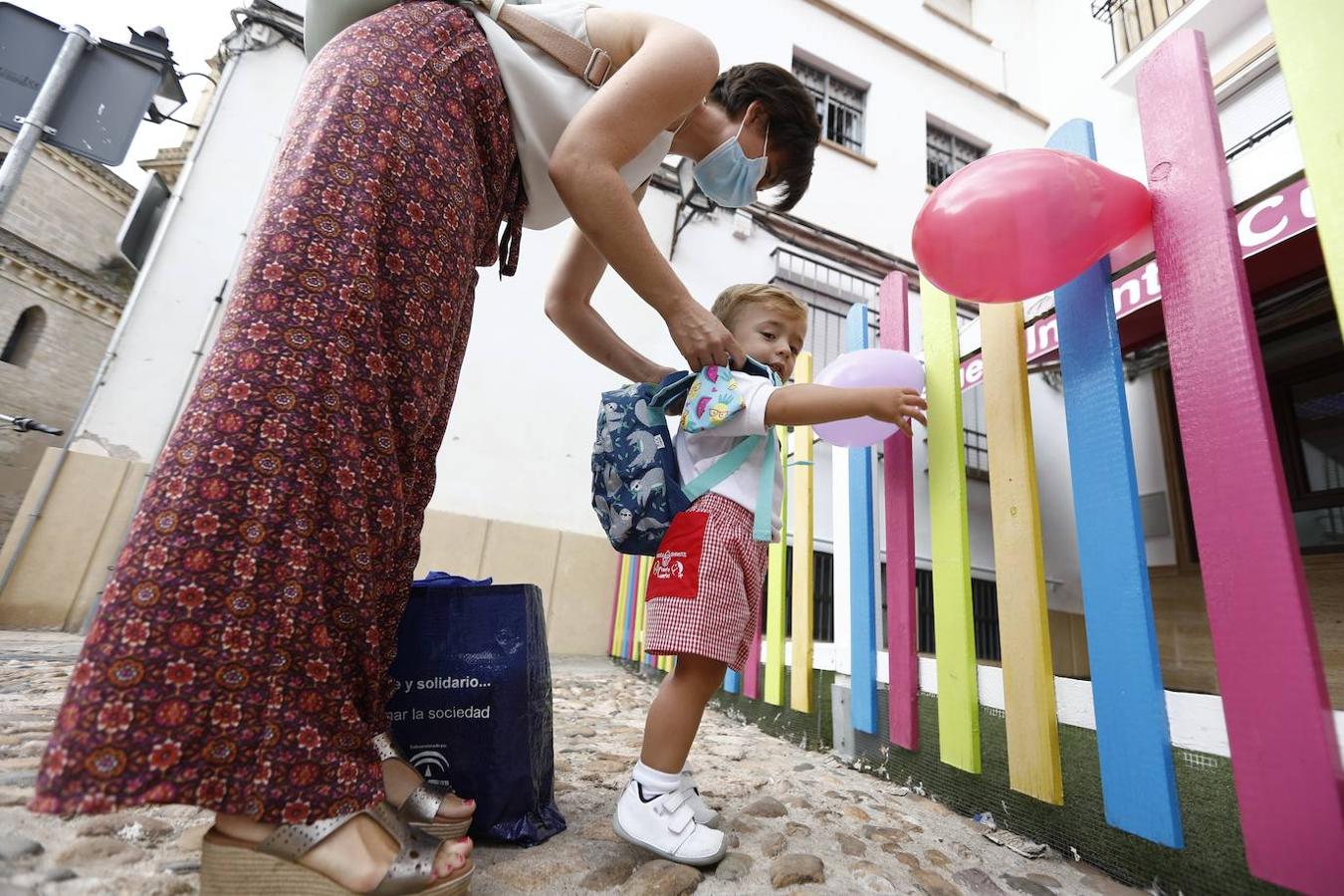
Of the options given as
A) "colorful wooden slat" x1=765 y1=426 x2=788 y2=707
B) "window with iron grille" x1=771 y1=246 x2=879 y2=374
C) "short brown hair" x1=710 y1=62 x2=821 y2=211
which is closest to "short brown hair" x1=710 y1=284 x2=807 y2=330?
"short brown hair" x1=710 y1=62 x2=821 y2=211

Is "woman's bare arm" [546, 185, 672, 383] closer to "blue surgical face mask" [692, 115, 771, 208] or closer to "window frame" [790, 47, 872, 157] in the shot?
"blue surgical face mask" [692, 115, 771, 208]

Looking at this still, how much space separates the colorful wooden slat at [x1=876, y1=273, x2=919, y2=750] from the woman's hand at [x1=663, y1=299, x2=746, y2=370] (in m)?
0.66

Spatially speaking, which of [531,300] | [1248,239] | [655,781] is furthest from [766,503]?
[531,300]

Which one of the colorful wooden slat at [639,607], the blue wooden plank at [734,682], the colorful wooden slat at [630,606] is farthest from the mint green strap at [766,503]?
the colorful wooden slat at [630,606]

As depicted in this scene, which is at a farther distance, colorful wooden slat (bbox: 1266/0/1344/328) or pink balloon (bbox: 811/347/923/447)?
pink balloon (bbox: 811/347/923/447)

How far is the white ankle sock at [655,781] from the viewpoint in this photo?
3.37 feet

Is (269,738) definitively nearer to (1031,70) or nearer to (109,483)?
(109,483)

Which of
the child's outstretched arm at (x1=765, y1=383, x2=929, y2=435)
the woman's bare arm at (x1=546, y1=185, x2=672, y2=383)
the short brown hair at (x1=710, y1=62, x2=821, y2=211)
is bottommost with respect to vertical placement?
the child's outstretched arm at (x1=765, y1=383, x2=929, y2=435)

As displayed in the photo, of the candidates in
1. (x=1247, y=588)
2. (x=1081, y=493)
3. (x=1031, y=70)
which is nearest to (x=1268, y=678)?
(x=1247, y=588)

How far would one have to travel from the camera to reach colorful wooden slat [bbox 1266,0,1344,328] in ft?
2.70

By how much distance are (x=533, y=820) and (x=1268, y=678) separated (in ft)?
3.54

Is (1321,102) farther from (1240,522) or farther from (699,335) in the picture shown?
(699,335)

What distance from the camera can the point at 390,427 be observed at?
83 centimetres

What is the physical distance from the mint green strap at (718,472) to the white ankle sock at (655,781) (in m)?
0.49
